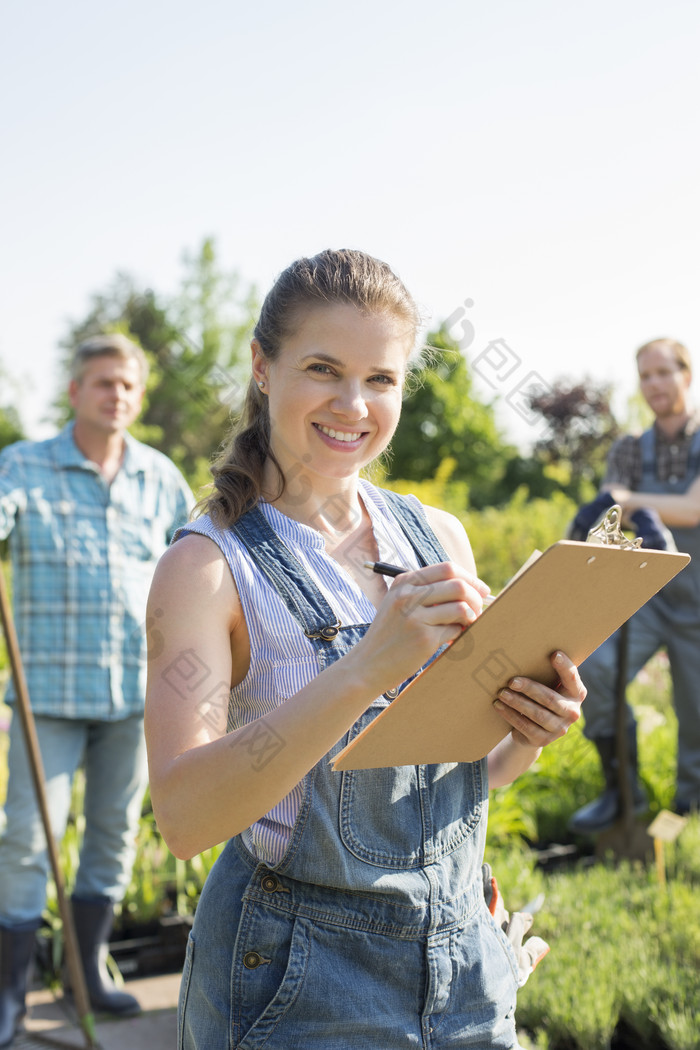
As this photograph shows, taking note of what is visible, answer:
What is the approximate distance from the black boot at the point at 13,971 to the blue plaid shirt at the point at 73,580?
68cm

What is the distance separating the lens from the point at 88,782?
3.21 metres

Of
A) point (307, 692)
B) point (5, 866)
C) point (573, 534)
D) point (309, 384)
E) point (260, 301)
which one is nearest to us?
point (307, 692)

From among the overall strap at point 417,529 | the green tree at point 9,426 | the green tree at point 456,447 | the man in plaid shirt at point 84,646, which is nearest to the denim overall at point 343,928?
the overall strap at point 417,529

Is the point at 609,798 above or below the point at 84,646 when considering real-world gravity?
below

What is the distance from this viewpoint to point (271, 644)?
1.29m

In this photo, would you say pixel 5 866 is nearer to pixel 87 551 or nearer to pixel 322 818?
pixel 87 551

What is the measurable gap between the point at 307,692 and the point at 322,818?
218 millimetres

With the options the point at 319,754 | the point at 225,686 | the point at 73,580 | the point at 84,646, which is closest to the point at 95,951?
the point at 84,646

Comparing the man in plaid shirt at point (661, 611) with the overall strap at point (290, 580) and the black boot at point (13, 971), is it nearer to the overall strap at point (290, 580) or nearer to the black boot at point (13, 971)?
the black boot at point (13, 971)

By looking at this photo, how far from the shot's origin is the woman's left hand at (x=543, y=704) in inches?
49.8

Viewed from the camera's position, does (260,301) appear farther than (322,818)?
Yes

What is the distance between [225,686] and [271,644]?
0.29 feet

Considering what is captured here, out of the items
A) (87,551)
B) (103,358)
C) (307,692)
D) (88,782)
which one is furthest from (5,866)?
(307,692)

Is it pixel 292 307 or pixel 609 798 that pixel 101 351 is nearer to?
pixel 292 307
